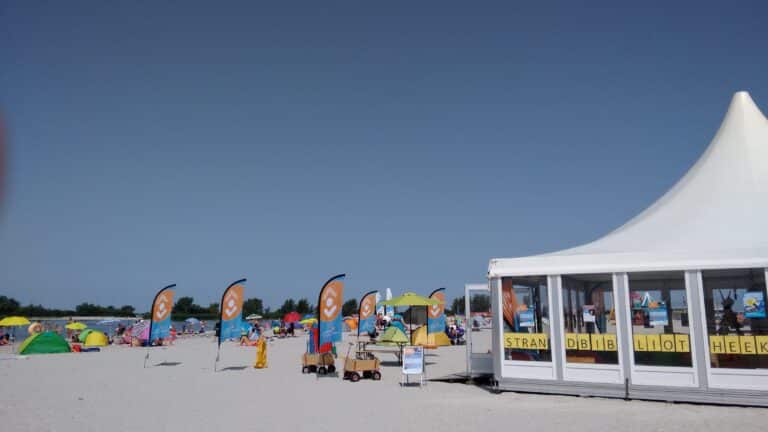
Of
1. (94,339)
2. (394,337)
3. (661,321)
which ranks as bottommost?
(94,339)

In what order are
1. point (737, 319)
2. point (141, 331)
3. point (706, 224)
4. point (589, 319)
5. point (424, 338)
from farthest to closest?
1. point (141, 331)
2. point (424, 338)
3. point (589, 319)
4. point (706, 224)
5. point (737, 319)

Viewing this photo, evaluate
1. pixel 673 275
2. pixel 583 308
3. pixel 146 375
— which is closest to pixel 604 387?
pixel 583 308

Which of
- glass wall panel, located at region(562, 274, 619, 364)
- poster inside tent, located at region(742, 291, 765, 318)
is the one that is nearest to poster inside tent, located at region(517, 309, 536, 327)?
glass wall panel, located at region(562, 274, 619, 364)

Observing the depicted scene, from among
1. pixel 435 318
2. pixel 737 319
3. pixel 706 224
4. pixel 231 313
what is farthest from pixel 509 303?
pixel 435 318

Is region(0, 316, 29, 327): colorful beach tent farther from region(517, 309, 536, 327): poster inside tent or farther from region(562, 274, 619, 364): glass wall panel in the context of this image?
region(562, 274, 619, 364): glass wall panel

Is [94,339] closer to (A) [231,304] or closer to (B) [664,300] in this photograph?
(A) [231,304]

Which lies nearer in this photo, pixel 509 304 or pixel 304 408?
pixel 304 408

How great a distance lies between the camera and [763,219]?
9.41 meters

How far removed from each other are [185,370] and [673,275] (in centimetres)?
1266

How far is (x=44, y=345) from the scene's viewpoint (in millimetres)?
21516

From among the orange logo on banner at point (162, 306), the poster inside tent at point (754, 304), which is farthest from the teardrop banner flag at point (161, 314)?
the poster inside tent at point (754, 304)

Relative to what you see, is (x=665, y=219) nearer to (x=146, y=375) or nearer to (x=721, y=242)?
(x=721, y=242)

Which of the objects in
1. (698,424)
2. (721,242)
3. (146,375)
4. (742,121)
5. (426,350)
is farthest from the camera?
(426,350)

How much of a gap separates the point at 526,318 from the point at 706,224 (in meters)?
3.67
